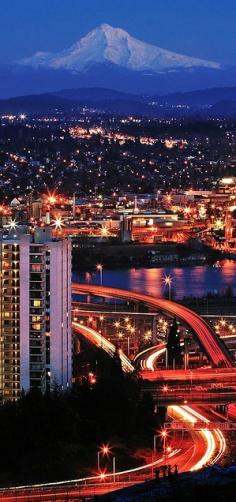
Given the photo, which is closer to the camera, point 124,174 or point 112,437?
point 112,437

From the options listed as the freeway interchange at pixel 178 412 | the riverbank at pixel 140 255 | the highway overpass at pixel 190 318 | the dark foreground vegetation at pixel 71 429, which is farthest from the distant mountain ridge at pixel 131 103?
the dark foreground vegetation at pixel 71 429

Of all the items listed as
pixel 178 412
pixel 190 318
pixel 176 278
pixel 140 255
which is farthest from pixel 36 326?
pixel 140 255

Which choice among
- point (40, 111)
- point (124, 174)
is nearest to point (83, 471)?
point (124, 174)

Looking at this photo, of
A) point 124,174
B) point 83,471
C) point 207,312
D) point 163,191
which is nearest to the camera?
point 83,471

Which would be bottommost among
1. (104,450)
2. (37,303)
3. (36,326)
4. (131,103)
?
(104,450)

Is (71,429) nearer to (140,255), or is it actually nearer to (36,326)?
(36,326)

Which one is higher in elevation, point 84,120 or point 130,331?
point 84,120

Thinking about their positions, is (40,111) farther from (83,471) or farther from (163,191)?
(83,471)
